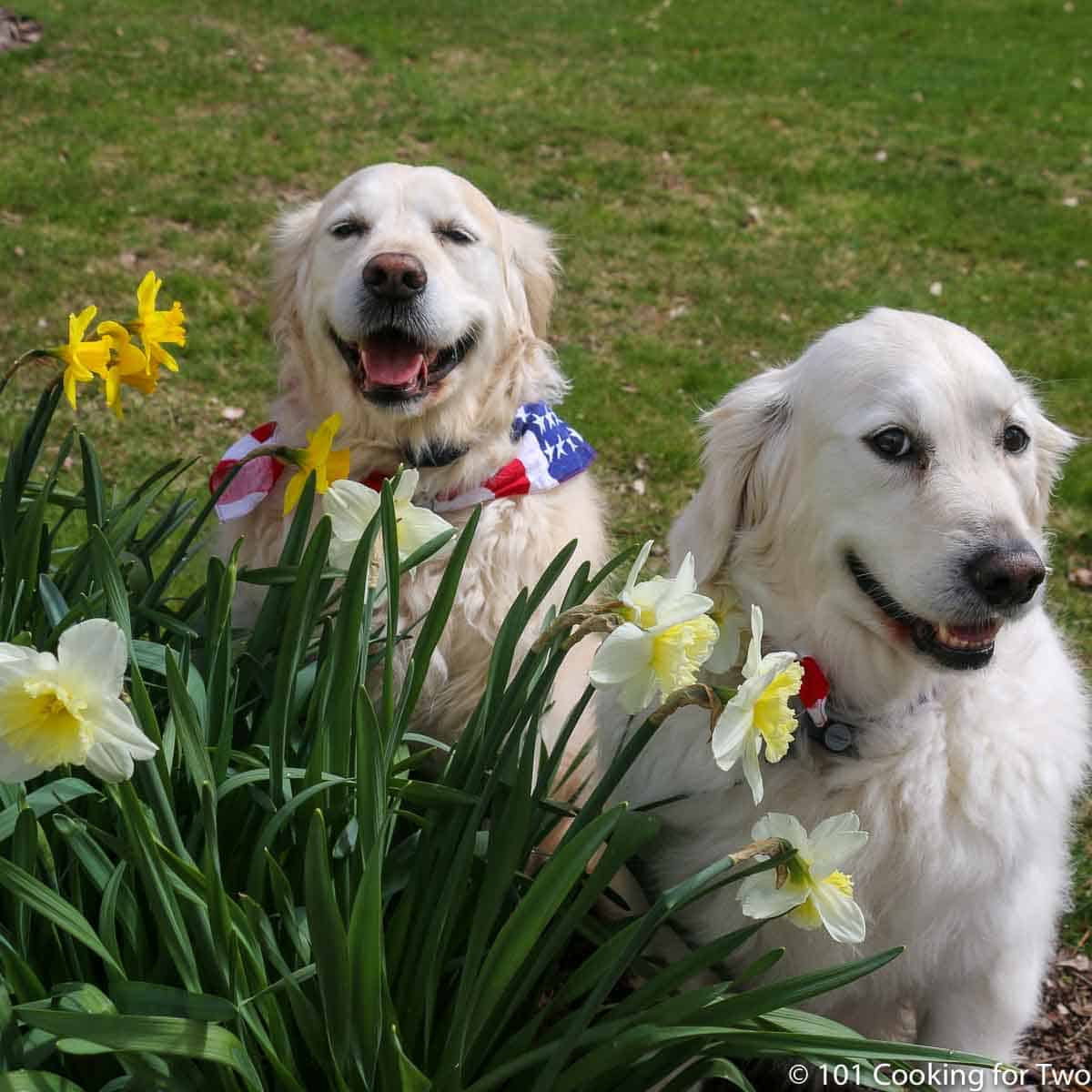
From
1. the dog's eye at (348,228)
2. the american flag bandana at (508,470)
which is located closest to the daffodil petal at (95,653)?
the american flag bandana at (508,470)

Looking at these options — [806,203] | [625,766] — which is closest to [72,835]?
[625,766]

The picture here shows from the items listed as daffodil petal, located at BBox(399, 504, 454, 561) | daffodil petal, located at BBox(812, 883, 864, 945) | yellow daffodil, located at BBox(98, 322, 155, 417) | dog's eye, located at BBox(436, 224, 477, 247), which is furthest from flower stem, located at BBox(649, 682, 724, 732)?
dog's eye, located at BBox(436, 224, 477, 247)

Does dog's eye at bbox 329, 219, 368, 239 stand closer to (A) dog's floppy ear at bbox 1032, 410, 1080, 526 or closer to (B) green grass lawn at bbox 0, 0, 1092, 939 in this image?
(A) dog's floppy ear at bbox 1032, 410, 1080, 526

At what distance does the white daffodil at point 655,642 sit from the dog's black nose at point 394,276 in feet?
5.06

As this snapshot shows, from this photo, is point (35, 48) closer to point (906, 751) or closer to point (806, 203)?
point (806, 203)

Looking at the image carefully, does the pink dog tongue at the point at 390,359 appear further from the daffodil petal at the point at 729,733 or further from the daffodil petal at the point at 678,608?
the daffodil petal at the point at 729,733

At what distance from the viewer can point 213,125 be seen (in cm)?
788

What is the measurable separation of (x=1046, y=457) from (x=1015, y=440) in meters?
0.17

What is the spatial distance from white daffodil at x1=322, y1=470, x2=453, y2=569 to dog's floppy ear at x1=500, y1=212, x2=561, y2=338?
56.5 inches

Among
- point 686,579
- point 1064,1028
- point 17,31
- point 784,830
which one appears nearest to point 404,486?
point 686,579

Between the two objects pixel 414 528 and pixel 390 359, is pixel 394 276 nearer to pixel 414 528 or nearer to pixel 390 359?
pixel 390 359

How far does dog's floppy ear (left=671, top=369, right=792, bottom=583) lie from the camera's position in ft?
7.61

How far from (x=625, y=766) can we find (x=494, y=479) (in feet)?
4.10

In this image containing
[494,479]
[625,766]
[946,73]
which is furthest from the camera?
[946,73]
